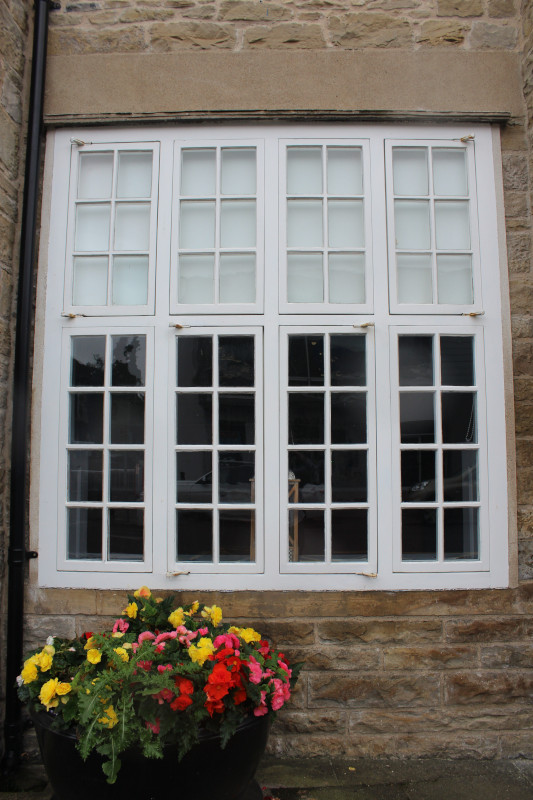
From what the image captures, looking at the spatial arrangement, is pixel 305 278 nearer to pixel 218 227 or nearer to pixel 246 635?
pixel 218 227

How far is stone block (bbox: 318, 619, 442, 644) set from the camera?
341 cm

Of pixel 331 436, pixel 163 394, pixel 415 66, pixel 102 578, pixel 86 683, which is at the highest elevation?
pixel 415 66

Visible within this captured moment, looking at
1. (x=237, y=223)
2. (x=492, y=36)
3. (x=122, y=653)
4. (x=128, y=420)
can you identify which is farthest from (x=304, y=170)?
(x=122, y=653)

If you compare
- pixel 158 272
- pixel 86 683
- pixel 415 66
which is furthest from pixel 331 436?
pixel 415 66

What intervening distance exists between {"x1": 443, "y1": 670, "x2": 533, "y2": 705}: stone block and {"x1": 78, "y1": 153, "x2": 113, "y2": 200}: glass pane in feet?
11.7

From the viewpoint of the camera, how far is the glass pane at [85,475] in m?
3.54

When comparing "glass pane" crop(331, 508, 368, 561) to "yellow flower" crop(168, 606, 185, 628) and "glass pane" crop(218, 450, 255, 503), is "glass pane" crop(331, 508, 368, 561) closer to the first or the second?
"glass pane" crop(218, 450, 255, 503)

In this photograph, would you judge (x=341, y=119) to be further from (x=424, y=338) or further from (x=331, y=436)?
(x=331, y=436)

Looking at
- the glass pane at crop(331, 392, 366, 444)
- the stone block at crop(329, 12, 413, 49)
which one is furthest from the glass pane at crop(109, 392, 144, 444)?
the stone block at crop(329, 12, 413, 49)

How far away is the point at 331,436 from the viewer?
3.52 m

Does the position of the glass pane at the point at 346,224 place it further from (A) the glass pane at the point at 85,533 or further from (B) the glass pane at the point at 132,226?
(A) the glass pane at the point at 85,533

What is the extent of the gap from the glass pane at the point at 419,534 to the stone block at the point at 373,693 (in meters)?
0.69

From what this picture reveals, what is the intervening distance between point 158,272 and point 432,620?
2609mm

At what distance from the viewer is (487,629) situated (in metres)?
3.43
